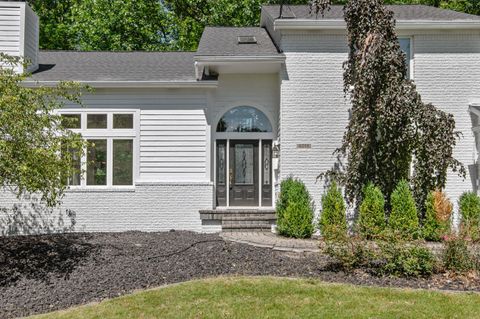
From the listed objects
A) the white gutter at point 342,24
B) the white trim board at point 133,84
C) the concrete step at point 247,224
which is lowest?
the concrete step at point 247,224

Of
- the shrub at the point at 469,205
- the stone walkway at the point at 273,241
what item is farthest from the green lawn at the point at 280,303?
the shrub at the point at 469,205

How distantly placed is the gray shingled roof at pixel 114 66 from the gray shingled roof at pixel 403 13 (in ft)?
9.82

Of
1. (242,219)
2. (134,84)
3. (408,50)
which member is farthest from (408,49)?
(134,84)

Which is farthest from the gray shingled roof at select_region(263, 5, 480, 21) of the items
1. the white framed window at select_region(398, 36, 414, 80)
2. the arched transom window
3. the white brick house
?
the arched transom window

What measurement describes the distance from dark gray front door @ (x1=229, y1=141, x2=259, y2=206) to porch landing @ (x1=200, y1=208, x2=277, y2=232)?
3.24 feet

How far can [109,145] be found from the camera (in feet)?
36.7

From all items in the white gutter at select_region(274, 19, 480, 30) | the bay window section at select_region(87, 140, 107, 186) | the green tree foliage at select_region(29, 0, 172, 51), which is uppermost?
the green tree foliage at select_region(29, 0, 172, 51)

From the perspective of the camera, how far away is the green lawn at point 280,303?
5.36 m

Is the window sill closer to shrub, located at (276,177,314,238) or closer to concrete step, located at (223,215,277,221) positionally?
concrete step, located at (223,215,277,221)

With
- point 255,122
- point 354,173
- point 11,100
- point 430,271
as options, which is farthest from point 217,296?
point 255,122

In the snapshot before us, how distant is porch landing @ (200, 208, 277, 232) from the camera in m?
10.8

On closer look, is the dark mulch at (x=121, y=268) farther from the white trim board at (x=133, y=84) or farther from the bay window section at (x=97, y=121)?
the white trim board at (x=133, y=84)

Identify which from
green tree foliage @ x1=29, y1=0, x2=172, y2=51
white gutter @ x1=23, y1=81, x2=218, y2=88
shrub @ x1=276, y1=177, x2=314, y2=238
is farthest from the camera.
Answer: green tree foliage @ x1=29, y1=0, x2=172, y2=51

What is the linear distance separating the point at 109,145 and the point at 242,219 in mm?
3842
